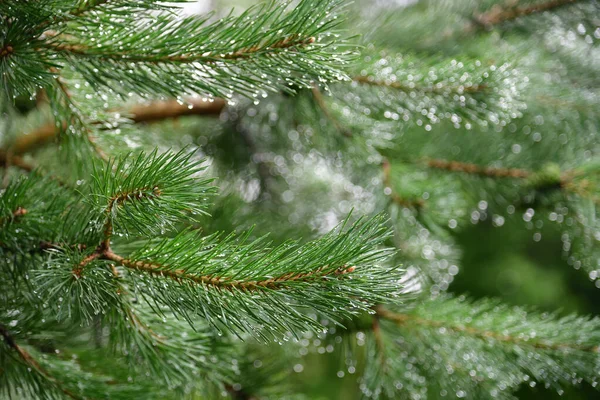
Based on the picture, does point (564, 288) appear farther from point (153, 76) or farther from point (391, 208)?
point (153, 76)

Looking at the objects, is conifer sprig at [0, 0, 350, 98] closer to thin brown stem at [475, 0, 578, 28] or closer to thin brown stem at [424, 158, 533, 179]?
thin brown stem at [424, 158, 533, 179]

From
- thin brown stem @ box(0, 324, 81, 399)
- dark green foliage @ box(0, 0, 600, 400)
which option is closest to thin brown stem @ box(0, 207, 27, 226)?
dark green foliage @ box(0, 0, 600, 400)

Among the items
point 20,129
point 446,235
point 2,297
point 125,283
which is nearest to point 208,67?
point 125,283

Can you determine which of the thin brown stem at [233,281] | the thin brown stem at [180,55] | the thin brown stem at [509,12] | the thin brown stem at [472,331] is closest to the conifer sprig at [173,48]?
the thin brown stem at [180,55]

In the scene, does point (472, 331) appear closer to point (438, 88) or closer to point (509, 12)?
point (438, 88)

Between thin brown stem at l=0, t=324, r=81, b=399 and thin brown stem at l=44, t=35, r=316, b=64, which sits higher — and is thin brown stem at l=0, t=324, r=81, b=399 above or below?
below

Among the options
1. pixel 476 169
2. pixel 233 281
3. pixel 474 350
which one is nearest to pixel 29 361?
pixel 233 281
